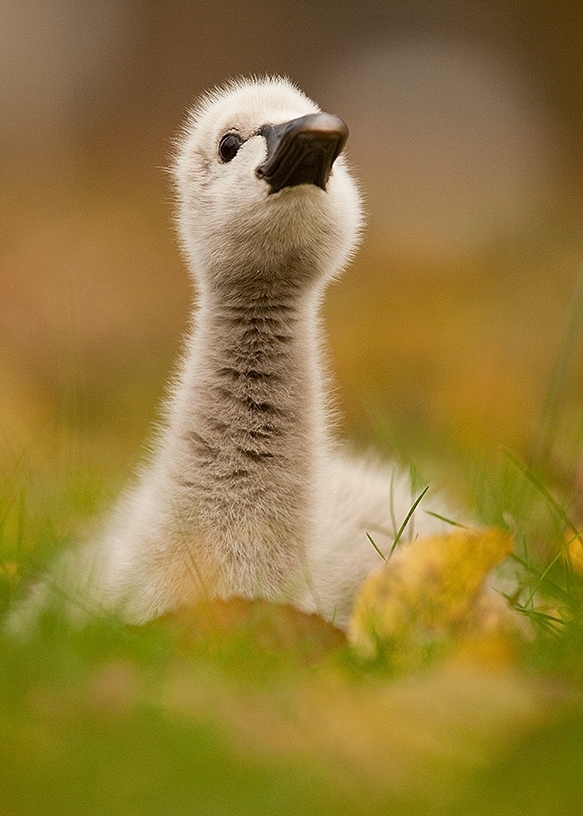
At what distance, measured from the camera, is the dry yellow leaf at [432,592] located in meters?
1.57

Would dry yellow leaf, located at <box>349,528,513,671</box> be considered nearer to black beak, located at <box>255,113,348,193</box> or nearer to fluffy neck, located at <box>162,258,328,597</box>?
fluffy neck, located at <box>162,258,328,597</box>

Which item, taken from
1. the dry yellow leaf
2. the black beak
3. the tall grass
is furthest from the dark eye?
the tall grass

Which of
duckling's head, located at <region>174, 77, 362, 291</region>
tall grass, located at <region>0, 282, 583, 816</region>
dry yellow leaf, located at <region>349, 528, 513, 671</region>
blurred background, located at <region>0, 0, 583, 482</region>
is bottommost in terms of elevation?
blurred background, located at <region>0, 0, 583, 482</region>

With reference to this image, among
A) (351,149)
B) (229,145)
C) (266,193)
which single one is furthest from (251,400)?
(351,149)

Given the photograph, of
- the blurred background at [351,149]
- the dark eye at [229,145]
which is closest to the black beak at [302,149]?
the dark eye at [229,145]

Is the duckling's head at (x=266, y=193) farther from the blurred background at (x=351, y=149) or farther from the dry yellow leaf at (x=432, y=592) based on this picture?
the blurred background at (x=351, y=149)

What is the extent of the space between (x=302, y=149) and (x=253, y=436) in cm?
57

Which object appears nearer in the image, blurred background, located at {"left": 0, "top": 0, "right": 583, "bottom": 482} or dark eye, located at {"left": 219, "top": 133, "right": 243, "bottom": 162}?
dark eye, located at {"left": 219, "top": 133, "right": 243, "bottom": 162}

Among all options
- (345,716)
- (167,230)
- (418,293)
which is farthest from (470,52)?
(345,716)

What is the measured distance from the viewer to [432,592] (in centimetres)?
163

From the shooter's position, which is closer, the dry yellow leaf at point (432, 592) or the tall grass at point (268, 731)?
the tall grass at point (268, 731)

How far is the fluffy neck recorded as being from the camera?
6.49ft

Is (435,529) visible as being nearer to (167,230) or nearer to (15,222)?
(167,230)

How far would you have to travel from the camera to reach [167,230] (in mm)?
6504
